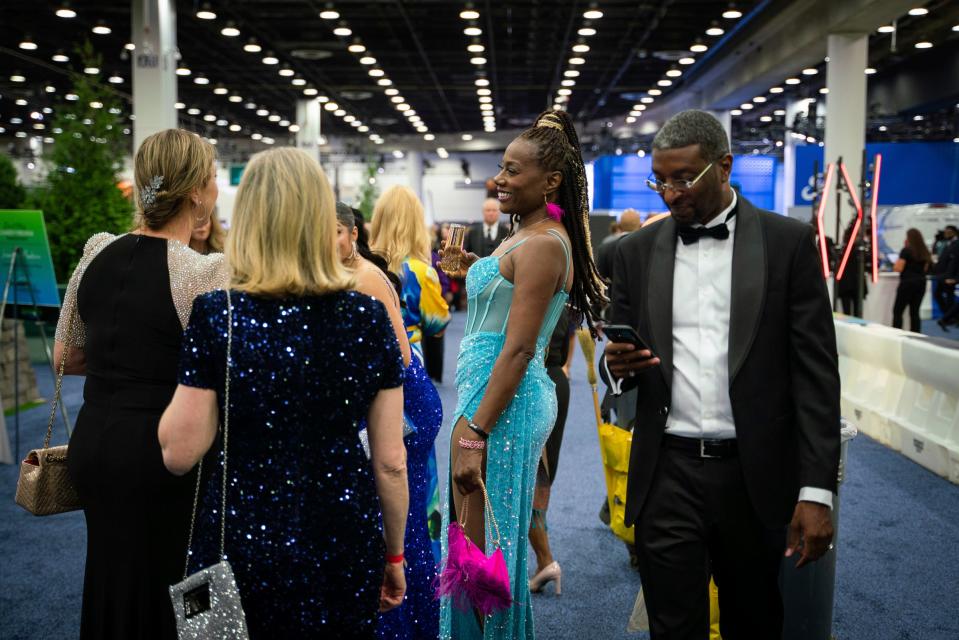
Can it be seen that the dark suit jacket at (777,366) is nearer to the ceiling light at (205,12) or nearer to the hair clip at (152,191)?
the hair clip at (152,191)

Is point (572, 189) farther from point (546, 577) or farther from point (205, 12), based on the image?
point (205, 12)

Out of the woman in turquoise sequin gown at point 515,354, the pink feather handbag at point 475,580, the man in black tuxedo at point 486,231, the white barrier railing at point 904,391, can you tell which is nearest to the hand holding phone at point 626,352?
the woman in turquoise sequin gown at point 515,354

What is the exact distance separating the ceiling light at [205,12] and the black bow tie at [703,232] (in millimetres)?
13555

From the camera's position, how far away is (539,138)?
280 cm

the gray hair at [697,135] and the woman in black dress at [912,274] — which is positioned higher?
the gray hair at [697,135]

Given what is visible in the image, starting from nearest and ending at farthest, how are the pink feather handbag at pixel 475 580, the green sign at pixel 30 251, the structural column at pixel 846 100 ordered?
the pink feather handbag at pixel 475 580, the green sign at pixel 30 251, the structural column at pixel 846 100

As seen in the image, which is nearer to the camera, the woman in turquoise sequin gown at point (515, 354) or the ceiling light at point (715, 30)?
the woman in turquoise sequin gown at point (515, 354)

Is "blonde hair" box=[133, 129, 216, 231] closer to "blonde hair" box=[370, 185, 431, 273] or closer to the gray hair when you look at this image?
the gray hair

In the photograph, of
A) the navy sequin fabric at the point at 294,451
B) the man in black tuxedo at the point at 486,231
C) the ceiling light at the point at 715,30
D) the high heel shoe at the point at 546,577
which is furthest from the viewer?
the ceiling light at the point at 715,30

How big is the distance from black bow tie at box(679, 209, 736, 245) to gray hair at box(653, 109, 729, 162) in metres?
0.16

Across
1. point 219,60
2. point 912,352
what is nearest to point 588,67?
point 219,60

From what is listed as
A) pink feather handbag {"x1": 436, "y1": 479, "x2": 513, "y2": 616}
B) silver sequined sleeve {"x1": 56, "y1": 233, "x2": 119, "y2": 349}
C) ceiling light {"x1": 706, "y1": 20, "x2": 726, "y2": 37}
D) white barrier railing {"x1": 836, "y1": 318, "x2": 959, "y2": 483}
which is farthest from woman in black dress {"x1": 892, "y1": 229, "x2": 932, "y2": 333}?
silver sequined sleeve {"x1": 56, "y1": 233, "x2": 119, "y2": 349}

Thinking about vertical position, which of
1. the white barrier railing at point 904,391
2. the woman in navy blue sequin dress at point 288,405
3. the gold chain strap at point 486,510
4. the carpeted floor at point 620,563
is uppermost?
the woman in navy blue sequin dress at point 288,405

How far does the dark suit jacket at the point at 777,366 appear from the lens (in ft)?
6.98
